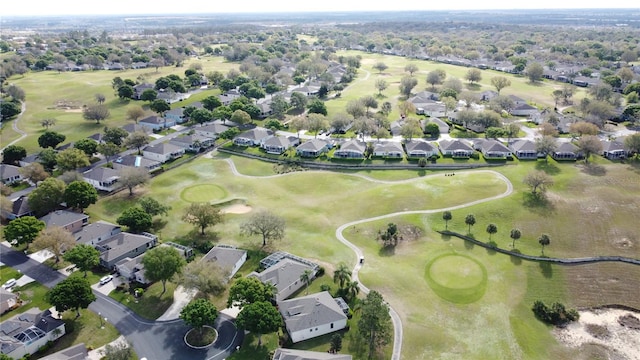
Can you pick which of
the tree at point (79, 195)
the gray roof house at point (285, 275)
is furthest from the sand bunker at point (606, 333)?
the tree at point (79, 195)

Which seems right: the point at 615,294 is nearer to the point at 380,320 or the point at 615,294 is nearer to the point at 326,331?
the point at 380,320

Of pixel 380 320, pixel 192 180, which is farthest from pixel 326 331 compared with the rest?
pixel 192 180

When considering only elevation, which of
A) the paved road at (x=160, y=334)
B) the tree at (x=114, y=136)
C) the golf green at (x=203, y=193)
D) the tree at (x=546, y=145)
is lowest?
the paved road at (x=160, y=334)

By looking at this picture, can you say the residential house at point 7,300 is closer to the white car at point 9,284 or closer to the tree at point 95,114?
the white car at point 9,284

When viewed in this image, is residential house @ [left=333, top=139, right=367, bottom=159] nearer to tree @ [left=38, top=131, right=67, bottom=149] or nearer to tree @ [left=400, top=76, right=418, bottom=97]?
tree @ [left=400, top=76, right=418, bottom=97]

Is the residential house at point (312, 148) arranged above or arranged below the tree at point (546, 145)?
below

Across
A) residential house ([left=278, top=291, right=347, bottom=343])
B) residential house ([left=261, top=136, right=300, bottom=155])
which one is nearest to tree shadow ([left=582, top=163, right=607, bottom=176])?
residential house ([left=261, top=136, right=300, bottom=155])

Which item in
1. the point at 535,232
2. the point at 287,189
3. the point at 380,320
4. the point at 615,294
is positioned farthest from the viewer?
the point at 287,189
